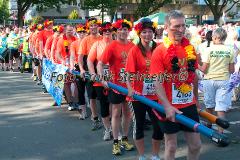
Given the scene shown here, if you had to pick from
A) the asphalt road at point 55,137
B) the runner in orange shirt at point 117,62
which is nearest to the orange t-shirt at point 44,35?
the asphalt road at point 55,137

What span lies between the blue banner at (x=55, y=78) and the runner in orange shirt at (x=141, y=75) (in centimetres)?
337

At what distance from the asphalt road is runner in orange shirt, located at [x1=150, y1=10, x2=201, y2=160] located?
1624 mm

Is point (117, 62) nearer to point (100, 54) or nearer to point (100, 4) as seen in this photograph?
point (100, 54)

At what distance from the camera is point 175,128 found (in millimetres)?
4145

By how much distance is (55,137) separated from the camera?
22.8ft

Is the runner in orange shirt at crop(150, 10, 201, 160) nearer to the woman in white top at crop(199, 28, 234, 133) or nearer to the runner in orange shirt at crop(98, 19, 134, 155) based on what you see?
the runner in orange shirt at crop(98, 19, 134, 155)

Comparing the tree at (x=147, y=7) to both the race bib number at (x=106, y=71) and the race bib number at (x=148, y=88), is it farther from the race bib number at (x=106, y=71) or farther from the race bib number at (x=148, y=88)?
the race bib number at (x=148, y=88)

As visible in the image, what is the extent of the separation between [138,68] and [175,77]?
3.15ft

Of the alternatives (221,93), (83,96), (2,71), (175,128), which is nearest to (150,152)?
(221,93)

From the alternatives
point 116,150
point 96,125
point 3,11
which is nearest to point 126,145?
point 116,150

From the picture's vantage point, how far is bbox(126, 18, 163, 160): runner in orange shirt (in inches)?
196

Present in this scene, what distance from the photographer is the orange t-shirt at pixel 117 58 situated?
5.84 metres

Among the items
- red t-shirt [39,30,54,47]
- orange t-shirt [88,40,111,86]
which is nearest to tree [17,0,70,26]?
red t-shirt [39,30,54,47]

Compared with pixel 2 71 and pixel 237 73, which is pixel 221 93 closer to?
pixel 237 73
